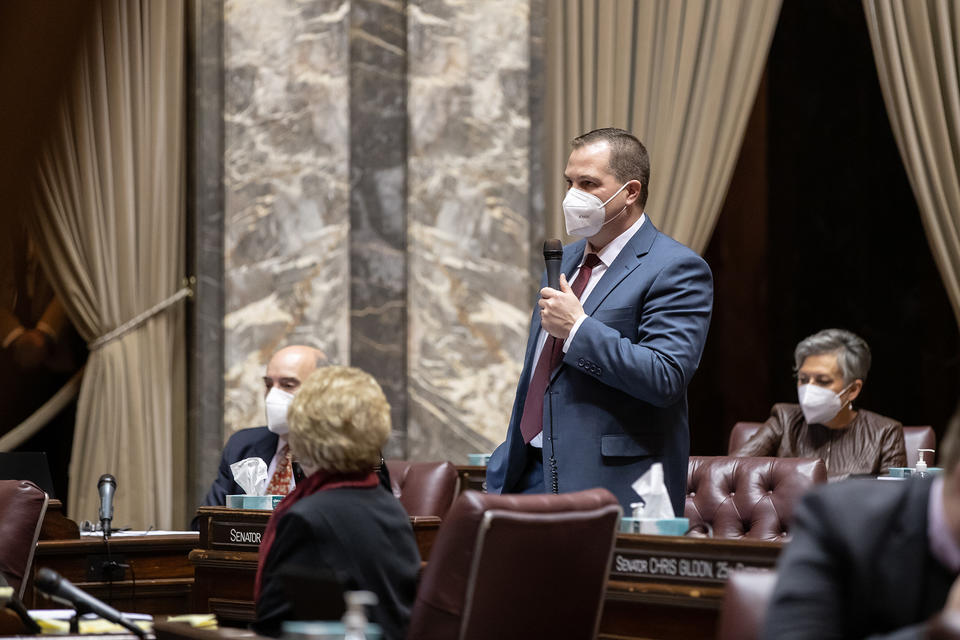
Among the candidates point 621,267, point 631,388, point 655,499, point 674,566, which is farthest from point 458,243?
point 674,566

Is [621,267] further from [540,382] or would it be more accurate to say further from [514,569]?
[514,569]

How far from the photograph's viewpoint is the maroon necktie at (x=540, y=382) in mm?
4000

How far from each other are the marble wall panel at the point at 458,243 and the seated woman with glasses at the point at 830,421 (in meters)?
1.53

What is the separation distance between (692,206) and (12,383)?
164 inches

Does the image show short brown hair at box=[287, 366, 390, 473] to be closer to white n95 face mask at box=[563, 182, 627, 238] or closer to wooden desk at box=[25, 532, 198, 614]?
white n95 face mask at box=[563, 182, 627, 238]

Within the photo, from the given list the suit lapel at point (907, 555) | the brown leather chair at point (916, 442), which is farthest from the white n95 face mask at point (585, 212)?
the brown leather chair at point (916, 442)

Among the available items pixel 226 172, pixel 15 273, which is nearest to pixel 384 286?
pixel 226 172

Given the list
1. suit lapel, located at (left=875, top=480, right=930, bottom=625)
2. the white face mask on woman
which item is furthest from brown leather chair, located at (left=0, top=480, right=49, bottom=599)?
the white face mask on woman

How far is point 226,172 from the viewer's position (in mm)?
7367

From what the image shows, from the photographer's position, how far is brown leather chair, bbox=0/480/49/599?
4.37m

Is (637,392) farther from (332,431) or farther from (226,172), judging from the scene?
(226,172)

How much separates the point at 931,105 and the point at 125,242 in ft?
14.3

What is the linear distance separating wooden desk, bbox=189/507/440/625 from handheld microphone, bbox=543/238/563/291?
0.96m

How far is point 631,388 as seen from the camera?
3.72 meters
